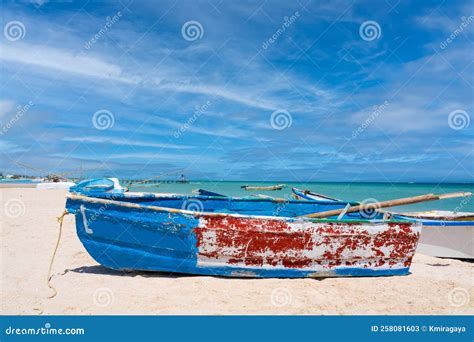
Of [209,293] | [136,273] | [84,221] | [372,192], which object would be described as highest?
[372,192]

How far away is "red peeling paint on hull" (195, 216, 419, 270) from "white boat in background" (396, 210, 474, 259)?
6.53 feet

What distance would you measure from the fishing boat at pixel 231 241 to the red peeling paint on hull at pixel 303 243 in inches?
0.6

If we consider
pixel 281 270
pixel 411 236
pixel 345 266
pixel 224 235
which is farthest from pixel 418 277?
pixel 224 235

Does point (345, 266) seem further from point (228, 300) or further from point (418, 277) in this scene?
point (228, 300)

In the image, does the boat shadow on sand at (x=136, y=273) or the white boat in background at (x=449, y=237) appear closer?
the boat shadow on sand at (x=136, y=273)

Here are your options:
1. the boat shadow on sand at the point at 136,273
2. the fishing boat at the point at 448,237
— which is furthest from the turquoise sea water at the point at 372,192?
the boat shadow on sand at the point at 136,273

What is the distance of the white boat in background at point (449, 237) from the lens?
7766mm

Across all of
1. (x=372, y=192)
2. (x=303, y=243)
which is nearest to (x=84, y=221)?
(x=303, y=243)

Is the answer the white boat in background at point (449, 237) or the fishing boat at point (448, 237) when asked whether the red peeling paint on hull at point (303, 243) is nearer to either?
the fishing boat at point (448, 237)

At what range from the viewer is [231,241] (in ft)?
17.5

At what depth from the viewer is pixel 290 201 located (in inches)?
300

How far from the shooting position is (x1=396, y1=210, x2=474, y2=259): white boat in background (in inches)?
306

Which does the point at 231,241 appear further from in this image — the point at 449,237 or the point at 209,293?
the point at 449,237

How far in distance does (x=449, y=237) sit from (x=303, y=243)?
4321 mm
